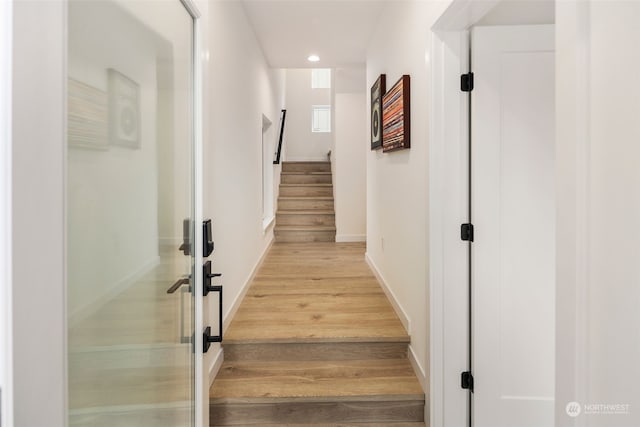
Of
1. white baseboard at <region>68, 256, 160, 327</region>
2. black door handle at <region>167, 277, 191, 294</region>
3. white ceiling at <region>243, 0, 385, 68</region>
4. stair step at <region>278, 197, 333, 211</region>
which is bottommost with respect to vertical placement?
black door handle at <region>167, 277, 191, 294</region>

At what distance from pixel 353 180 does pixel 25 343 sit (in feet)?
16.6

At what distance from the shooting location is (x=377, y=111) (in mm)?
3197

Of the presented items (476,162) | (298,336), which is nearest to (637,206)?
(476,162)

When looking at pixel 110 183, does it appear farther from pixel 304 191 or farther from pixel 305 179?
pixel 305 179

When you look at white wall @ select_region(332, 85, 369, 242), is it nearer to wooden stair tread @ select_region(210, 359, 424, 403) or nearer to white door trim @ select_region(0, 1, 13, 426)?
wooden stair tread @ select_region(210, 359, 424, 403)

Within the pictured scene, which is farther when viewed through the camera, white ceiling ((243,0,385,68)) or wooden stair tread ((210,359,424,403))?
white ceiling ((243,0,385,68))

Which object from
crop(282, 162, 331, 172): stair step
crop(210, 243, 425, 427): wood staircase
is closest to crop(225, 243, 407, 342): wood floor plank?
crop(210, 243, 425, 427): wood staircase

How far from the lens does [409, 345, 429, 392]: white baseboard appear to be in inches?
75.9

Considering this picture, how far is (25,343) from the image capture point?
20.7 inches

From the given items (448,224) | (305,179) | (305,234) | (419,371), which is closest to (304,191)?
(305,179)

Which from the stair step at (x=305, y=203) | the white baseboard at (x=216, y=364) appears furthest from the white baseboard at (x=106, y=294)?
the stair step at (x=305, y=203)

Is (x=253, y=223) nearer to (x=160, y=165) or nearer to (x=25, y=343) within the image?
(x=160, y=165)

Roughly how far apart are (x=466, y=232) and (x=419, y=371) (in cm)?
87

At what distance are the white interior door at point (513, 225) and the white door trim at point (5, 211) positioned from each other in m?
1.69
